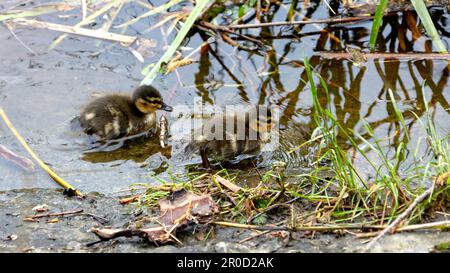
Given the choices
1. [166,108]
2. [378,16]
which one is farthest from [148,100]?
[378,16]

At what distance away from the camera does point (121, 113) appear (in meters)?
3.12

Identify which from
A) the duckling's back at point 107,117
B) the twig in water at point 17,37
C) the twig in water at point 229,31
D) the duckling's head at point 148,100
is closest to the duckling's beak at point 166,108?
the duckling's head at point 148,100

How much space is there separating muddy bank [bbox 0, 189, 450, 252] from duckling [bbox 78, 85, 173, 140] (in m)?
0.77

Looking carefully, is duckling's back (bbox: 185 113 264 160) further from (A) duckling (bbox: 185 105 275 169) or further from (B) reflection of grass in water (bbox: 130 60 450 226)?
(B) reflection of grass in water (bbox: 130 60 450 226)

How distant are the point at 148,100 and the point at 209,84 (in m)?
0.33

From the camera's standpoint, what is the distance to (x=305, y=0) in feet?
12.4

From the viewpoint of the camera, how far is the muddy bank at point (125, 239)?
6.00 ft

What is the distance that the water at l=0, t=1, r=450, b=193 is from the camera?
2828 millimetres

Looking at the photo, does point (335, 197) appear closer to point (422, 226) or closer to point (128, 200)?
point (422, 226)

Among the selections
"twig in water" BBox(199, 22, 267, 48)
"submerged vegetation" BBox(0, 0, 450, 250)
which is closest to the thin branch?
"submerged vegetation" BBox(0, 0, 450, 250)

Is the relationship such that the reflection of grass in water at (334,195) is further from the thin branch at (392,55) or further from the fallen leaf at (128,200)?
the thin branch at (392,55)

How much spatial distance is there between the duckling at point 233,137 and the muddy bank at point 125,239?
60 centimetres
